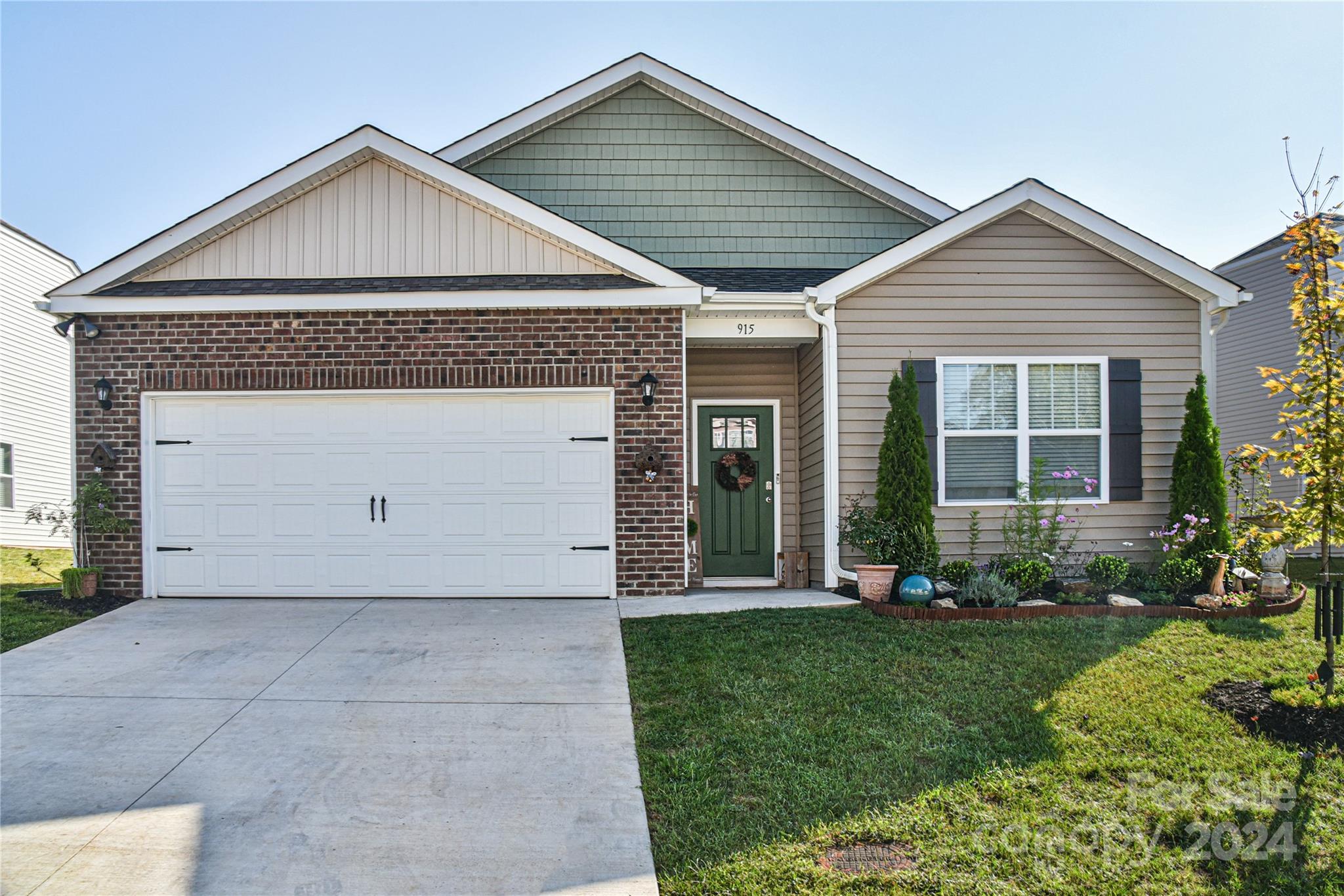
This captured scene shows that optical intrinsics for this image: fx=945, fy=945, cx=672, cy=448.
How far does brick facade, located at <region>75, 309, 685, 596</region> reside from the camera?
8.96 m

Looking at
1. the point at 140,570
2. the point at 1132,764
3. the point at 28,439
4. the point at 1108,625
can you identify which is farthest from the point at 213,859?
the point at 28,439

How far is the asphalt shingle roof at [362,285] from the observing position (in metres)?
8.90

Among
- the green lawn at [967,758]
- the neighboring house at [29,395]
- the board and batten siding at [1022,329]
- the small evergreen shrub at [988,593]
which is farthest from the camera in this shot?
the neighboring house at [29,395]

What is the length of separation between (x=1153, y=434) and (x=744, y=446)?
425 cm

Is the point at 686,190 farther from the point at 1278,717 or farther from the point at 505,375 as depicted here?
the point at 1278,717

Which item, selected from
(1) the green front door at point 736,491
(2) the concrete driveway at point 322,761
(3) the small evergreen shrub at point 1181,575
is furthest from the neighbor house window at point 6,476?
(3) the small evergreen shrub at point 1181,575

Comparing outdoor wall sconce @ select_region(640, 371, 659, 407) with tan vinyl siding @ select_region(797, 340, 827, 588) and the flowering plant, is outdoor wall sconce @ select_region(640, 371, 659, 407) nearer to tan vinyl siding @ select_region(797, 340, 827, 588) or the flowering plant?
tan vinyl siding @ select_region(797, 340, 827, 588)

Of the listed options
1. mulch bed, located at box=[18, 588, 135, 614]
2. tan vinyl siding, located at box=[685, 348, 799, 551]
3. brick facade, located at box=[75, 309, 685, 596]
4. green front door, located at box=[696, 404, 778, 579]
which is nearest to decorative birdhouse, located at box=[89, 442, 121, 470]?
brick facade, located at box=[75, 309, 685, 596]

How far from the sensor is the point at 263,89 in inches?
416

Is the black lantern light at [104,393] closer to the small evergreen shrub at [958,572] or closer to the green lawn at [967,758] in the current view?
the green lawn at [967,758]

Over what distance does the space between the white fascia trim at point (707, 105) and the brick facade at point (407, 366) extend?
→ 3.31m

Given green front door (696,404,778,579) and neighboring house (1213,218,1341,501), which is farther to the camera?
neighboring house (1213,218,1341,501)

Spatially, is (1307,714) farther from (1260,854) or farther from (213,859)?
(213,859)

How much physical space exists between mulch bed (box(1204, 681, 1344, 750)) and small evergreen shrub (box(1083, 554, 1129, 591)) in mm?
2758
